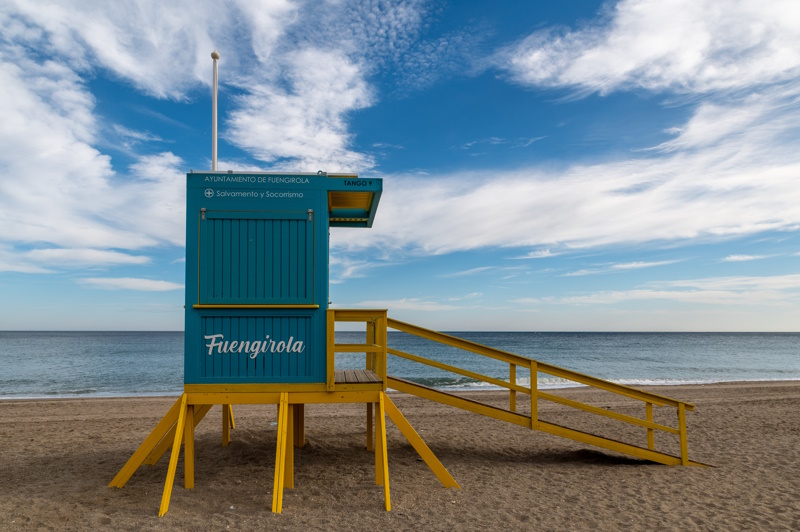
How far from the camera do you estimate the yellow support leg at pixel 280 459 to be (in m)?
5.70

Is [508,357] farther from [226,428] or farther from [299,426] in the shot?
[226,428]

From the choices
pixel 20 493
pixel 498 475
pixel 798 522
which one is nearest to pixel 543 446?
pixel 498 475

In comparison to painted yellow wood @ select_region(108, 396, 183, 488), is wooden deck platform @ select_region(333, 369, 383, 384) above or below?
above

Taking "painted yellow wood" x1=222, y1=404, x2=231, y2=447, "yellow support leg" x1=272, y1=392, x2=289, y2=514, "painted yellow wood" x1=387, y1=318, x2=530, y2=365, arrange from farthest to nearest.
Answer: "painted yellow wood" x1=222, y1=404, x2=231, y2=447, "painted yellow wood" x1=387, y1=318, x2=530, y2=365, "yellow support leg" x1=272, y1=392, x2=289, y2=514

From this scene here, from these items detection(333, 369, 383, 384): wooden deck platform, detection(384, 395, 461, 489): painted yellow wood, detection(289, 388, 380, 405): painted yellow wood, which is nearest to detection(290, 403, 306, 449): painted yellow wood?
detection(333, 369, 383, 384): wooden deck platform

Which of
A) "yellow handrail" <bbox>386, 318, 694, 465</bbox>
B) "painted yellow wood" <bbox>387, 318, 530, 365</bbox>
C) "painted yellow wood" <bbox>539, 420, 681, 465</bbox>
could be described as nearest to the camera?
"painted yellow wood" <bbox>387, 318, 530, 365</bbox>

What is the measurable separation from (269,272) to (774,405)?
48.9 feet

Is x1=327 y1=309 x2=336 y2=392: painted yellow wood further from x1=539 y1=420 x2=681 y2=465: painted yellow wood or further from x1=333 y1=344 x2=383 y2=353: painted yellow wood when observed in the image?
x1=539 y1=420 x2=681 y2=465: painted yellow wood

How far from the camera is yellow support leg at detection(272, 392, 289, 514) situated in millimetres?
5703

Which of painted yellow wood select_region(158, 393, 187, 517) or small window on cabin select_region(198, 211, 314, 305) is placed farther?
small window on cabin select_region(198, 211, 314, 305)

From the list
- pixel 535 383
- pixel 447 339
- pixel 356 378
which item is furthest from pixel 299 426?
pixel 535 383

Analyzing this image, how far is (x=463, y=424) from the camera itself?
37.6ft

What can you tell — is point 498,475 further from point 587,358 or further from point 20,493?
point 587,358

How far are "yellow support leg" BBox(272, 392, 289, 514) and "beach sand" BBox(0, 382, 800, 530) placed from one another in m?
0.17
